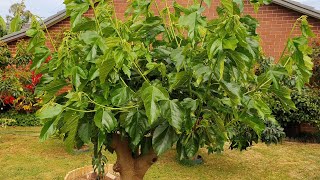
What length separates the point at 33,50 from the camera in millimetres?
1794

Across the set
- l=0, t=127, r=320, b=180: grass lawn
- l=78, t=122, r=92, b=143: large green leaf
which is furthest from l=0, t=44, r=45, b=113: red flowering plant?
l=78, t=122, r=92, b=143: large green leaf

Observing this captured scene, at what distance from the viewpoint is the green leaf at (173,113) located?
140 centimetres

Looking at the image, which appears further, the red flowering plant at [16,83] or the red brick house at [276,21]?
the red brick house at [276,21]

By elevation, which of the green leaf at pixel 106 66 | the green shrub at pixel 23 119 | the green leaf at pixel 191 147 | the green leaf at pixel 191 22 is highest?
the green leaf at pixel 191 22

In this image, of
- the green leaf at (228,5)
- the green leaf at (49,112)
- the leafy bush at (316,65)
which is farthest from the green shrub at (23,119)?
the green leaf at (228,5)

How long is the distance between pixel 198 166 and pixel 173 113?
18.3 ft

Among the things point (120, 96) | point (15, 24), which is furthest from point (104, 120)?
point (15, 24)

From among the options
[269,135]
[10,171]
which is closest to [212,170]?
[269,135]

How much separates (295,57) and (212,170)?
17.6 feet

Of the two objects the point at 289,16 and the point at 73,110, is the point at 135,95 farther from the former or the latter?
the point at 289,16

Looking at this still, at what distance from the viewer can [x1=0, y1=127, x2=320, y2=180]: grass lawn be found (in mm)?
6367

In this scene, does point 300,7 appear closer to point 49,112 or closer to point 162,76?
point 162,76

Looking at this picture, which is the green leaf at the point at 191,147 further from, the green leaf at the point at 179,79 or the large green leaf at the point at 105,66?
the large green leaf at the point at 105,66

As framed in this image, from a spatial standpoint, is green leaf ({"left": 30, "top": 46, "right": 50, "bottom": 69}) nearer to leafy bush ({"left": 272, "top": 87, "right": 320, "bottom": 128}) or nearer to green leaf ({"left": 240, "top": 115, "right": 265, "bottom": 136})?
green leaf ({"left": 240, "top": 115, "right": 265, "bottom": 136})
